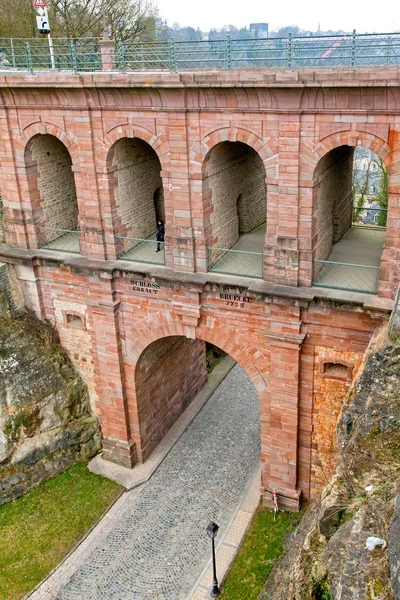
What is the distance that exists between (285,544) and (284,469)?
2.23 meters

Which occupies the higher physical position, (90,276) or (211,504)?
(90,276)

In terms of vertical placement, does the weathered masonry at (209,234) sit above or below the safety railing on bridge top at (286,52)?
below

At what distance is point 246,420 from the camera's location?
77.4ft

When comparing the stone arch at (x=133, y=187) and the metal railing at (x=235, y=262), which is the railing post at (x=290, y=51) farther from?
the stone arch at (x=133, y=187)

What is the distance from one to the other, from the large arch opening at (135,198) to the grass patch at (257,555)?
348 inches

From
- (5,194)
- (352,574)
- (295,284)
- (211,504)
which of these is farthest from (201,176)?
(352,574)

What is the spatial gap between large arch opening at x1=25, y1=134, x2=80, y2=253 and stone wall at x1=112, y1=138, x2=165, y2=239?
1.92m

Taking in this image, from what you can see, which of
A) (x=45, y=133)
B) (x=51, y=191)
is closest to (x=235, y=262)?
(x=45, y=133)

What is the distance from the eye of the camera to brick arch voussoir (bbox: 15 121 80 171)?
1820cm

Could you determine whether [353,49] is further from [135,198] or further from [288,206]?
[135,198]

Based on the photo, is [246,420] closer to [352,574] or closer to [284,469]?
[284,469]

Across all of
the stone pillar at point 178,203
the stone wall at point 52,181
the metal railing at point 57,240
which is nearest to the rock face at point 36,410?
the metal railing at point 57,240

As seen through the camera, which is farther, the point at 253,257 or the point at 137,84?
the point at 253,257

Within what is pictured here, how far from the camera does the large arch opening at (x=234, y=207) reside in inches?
689
